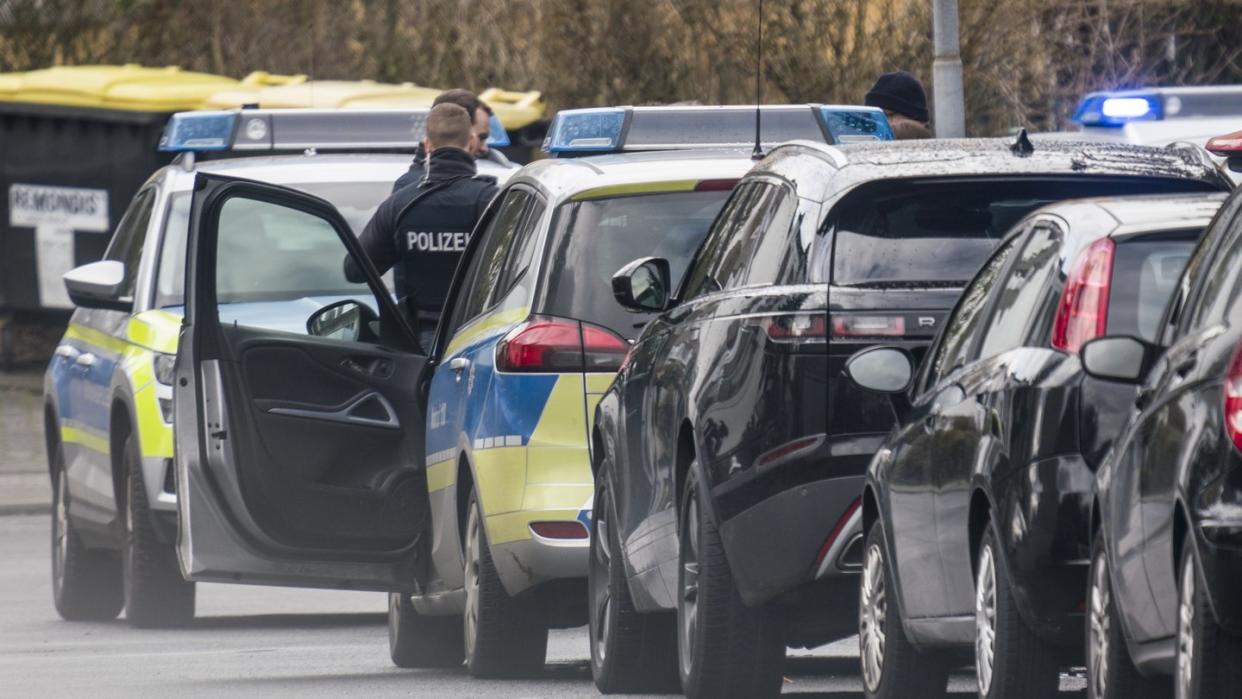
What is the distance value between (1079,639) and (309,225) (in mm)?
7556

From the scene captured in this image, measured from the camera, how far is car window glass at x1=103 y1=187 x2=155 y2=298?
12.3 m

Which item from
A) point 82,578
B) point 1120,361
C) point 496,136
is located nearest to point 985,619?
point 1120,361

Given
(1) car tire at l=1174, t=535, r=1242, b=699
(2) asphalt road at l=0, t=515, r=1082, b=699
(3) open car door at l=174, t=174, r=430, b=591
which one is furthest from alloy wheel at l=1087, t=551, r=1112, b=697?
(3) open car door at l=174, t=174, r=430, b=591

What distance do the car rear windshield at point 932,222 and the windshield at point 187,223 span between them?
181 inches

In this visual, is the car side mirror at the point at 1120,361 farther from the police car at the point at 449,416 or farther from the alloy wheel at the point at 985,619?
the police car at the point at 449,416

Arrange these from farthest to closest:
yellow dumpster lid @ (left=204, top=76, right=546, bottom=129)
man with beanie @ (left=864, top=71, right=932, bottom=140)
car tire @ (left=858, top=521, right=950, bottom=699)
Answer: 1. yellow dumpster lid @ (left=204, top=76, right=546, bottom=129)
2. man with beanie @ (left=864, top=71, right=932, bottom=140)
3. car tire @ (left=858, top=521, right=950, bottom=699)

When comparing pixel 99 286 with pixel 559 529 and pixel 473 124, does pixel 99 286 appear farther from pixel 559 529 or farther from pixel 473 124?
pixel 559 529

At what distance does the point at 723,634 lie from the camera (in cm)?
764

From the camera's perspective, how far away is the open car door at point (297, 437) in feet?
31.3

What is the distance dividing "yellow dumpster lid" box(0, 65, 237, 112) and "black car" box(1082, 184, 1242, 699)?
1837 cm

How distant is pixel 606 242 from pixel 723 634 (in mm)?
1673

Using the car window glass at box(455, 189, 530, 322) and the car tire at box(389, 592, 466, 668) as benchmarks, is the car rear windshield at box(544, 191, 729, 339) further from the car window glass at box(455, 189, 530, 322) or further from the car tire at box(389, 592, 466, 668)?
the car tire at box(389, 592, 466, 668)

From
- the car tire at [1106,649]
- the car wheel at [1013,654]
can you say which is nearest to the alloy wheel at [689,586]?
the car wheel at [1013,654]

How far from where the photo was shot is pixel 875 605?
23.4ft
